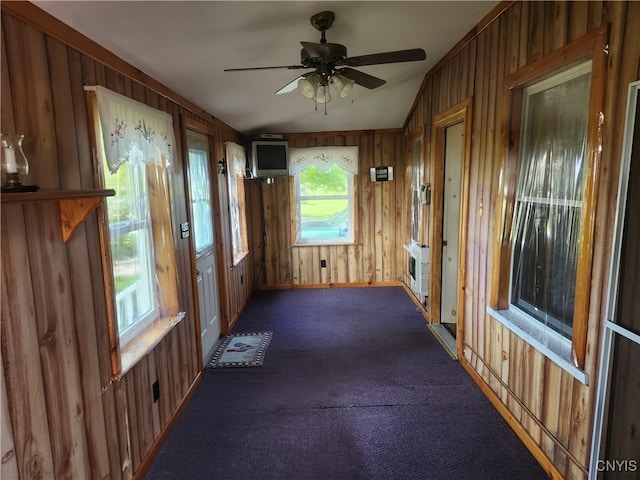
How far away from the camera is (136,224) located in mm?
2107

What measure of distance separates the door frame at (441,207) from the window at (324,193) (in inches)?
67.7

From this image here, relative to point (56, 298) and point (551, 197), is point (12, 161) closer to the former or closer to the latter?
point (56, 298)

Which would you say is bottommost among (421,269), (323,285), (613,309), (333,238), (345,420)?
(345,420)

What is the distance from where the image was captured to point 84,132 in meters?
1.63

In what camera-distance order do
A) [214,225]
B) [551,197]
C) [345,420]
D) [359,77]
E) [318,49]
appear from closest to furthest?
[318,49], [551,197], [359,77], [345,420], [214,225]

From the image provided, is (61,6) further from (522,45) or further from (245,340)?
(245,340)

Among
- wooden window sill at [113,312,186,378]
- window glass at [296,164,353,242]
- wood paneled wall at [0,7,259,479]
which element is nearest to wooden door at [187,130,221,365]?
wooden window sill at [113,312,186,378]

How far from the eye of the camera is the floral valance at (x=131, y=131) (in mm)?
1700

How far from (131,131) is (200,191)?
1.43 meters

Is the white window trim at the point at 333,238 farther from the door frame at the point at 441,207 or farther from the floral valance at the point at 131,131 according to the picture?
the floral valance at the point at 131,131

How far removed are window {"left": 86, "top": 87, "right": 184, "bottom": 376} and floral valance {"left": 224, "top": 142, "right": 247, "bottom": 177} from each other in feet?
5.23

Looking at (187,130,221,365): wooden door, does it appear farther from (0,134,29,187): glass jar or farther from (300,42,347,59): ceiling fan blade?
(0,134,29,187): glass jar

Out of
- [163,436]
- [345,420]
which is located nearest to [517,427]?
[345,420]

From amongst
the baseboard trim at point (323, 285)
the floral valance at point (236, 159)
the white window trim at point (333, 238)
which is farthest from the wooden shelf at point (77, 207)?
the baseboard trim at point (323, 285)
